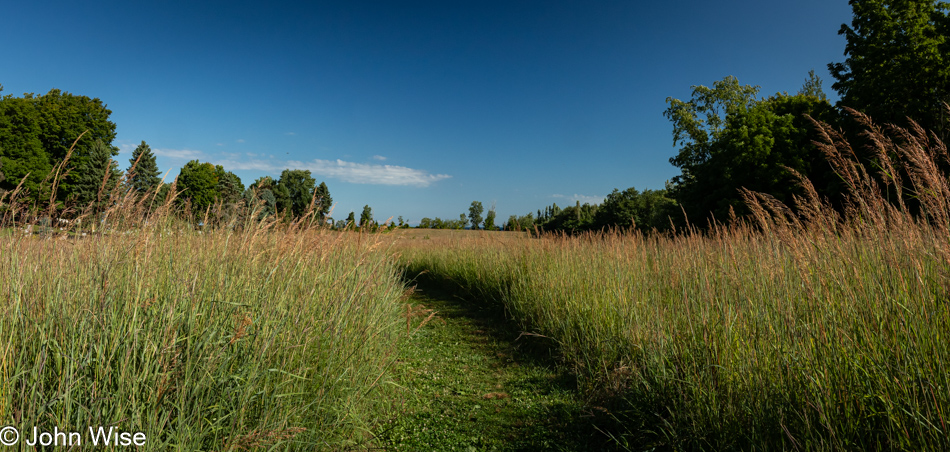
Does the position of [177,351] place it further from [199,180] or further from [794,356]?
[199,180]

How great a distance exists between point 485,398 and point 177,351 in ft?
8.37

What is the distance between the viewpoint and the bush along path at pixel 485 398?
276cm

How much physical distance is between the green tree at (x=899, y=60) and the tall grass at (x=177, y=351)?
63.8 feet

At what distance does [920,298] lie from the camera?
1.88 metres

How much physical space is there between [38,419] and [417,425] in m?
2.13


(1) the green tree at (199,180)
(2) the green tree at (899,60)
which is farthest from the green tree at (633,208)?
(1) the green tree at (199,180)

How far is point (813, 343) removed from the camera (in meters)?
2.04

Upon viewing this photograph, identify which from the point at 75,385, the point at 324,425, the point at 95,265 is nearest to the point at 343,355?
the point at 324,425

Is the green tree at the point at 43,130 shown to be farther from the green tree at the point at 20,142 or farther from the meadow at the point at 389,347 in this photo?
the meadow at the point at 389,347

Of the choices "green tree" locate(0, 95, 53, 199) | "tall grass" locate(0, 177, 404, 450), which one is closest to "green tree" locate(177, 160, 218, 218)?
"green tree" locate(0, 95, 53, 199)

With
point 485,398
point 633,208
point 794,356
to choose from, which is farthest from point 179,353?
point 633,208

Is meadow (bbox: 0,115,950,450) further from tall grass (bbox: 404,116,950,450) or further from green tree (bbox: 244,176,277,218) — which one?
green tree (bbox: 244,176,277,218)

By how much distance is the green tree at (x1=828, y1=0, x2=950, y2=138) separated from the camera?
1310cm

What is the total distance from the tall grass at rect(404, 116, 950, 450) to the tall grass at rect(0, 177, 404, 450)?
2.08m
